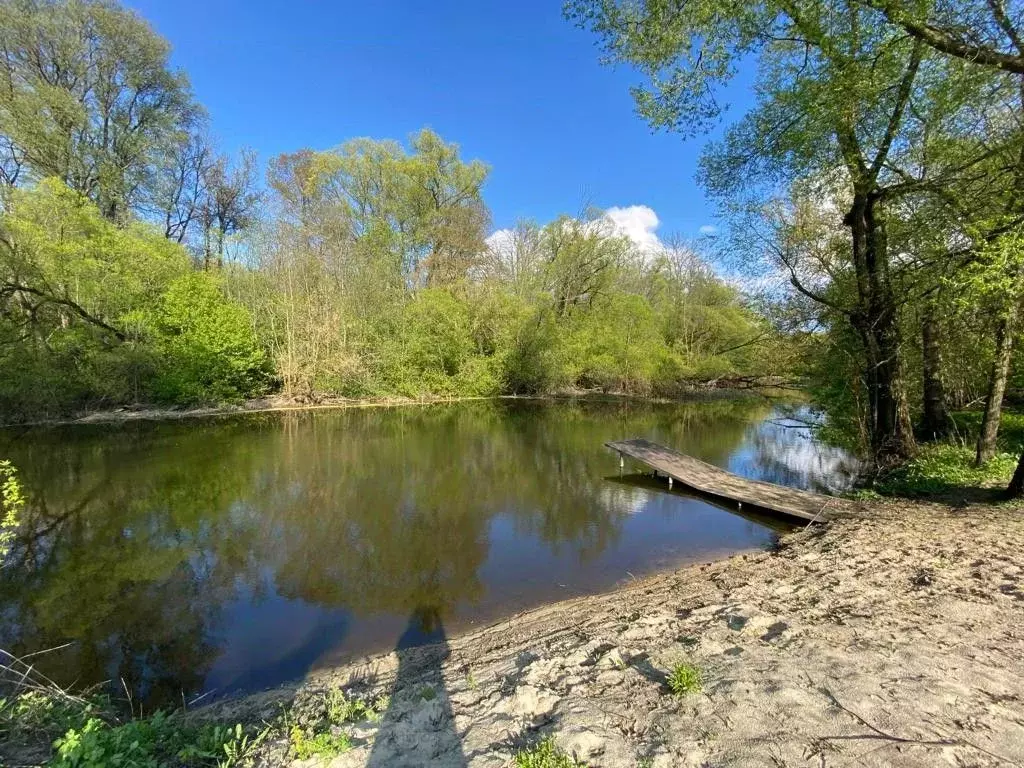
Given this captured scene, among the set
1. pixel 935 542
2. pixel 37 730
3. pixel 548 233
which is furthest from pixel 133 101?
pixel 935 542

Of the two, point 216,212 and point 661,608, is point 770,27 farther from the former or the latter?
point 216,212

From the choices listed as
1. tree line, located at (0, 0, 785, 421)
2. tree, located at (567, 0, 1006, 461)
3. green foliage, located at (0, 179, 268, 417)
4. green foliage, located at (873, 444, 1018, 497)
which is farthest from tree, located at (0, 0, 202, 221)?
green foliage, located at (873, 444, 1018, 497)

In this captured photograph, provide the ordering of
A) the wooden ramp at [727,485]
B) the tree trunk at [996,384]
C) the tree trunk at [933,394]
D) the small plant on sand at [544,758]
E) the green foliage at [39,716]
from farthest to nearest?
the tree trunk at [933,394] < the wooden ramp at [727,485] < the tree trunk at [996,384] < the green foliage at [39,716] < the small plant on sand at [544,758]

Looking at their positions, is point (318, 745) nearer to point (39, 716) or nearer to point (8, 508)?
point (39, 716)

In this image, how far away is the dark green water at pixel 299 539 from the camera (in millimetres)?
5418

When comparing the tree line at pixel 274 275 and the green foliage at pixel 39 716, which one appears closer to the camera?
the green foliage at pixel 39 716

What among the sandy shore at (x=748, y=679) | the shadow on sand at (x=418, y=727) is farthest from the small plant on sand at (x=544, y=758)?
the shadow on sand at (x=418, y=727)

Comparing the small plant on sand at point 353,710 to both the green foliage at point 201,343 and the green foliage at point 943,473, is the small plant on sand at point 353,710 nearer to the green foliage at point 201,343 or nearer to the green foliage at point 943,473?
the green foliage at point 943,473

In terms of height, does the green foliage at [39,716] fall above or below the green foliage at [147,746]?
below

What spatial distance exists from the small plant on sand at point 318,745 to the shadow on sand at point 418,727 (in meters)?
0.17

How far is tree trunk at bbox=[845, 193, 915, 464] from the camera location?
9.16 m

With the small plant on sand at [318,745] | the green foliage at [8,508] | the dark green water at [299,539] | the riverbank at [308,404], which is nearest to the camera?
the small plant on sand at [318,745]

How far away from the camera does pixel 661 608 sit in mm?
4984

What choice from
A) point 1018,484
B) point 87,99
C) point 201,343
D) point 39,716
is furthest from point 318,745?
point 87,99
